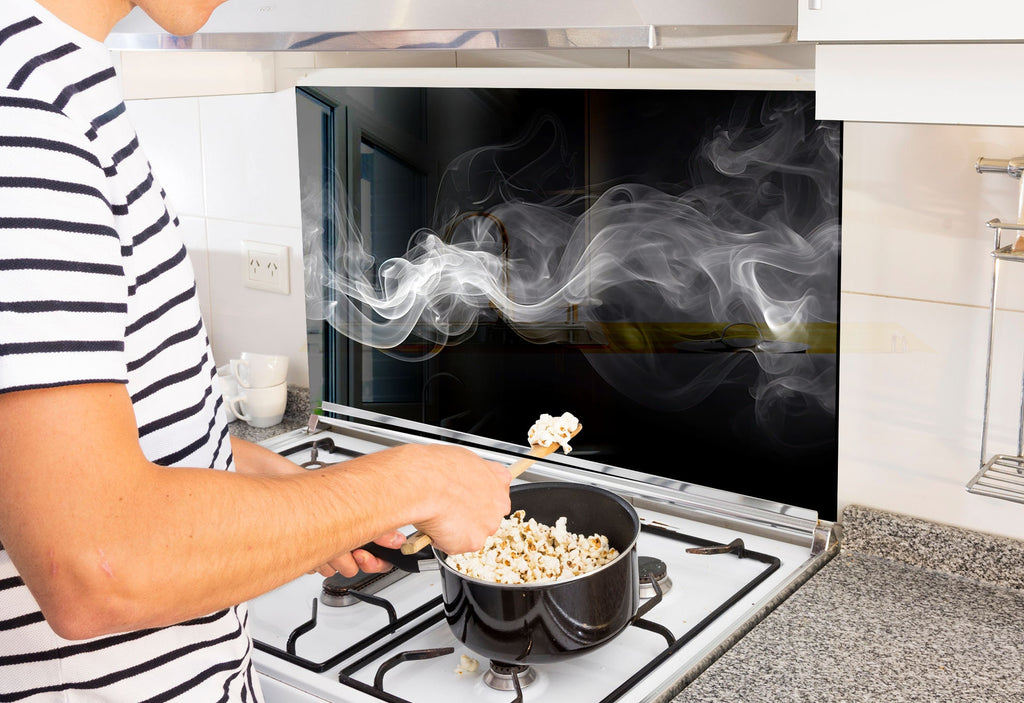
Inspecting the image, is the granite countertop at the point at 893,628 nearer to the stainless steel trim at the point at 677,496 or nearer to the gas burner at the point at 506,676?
the stainless steel trim at the point at 677,496

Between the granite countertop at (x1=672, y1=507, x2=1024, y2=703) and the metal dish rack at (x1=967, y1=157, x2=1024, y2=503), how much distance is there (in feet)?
0.27

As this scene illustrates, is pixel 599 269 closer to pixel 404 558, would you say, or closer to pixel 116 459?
pixel 404 558

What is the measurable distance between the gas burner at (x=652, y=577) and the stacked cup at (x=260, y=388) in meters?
0.78

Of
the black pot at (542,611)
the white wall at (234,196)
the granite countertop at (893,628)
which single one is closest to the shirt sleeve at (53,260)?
the black pot at (542,611)

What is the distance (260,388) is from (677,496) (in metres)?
0.75

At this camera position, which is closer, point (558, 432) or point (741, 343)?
point (558, 432)

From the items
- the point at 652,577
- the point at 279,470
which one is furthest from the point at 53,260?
the point at 652,577

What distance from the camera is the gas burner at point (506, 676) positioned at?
3.25 ft

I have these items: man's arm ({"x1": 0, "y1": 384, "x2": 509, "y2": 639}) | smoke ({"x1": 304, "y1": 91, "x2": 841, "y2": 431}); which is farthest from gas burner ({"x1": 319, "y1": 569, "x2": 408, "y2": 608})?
man's arm ({"x1": 0, "y1": 384, "x2": 509, "y2": 639})

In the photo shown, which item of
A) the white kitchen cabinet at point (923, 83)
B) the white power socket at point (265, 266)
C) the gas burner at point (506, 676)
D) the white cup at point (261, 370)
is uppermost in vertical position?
the white kitchen cabinet at point (923, 83)

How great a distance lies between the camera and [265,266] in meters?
1.75

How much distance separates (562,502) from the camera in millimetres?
1183

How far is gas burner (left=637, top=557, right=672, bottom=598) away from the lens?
1.16 m

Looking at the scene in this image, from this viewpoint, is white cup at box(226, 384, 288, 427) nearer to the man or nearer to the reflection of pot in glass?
the reflection of pot in glass
